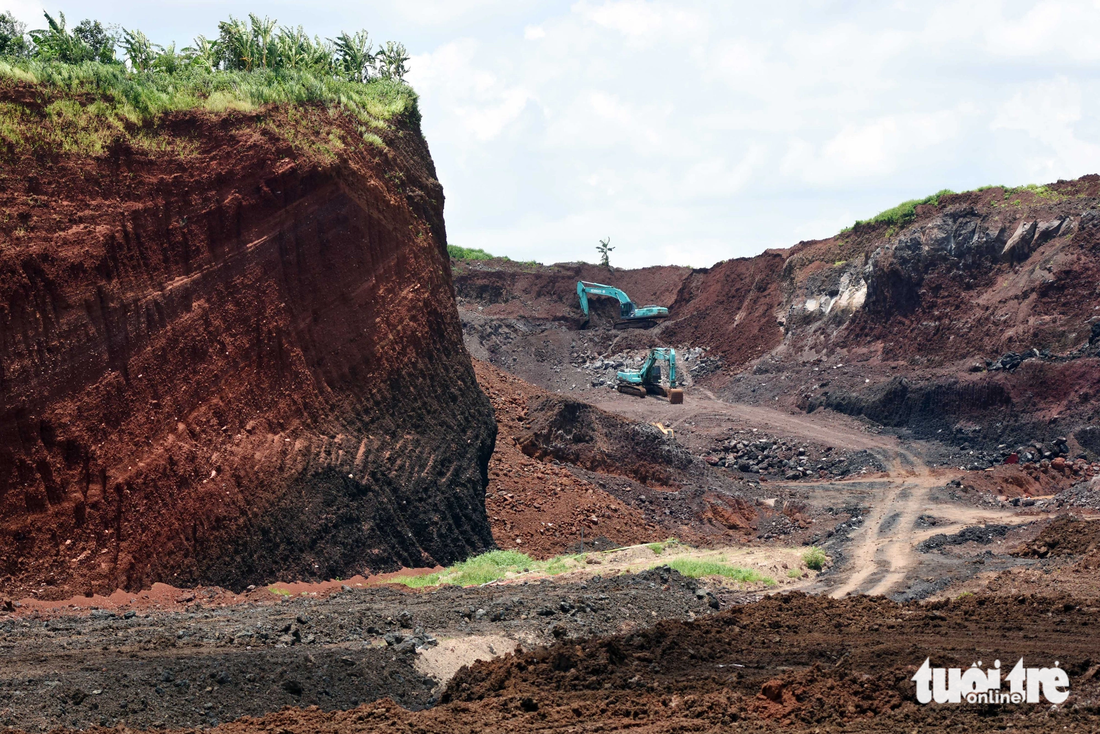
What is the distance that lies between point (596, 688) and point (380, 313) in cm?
1164

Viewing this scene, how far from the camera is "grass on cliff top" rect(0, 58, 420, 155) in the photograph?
16.1 meters

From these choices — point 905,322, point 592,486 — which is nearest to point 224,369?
point 592,486

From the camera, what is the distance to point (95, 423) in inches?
605

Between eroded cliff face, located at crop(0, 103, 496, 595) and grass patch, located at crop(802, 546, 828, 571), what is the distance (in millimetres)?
6713

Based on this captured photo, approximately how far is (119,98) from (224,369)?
16.6 feet

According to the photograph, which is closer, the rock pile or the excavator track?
the rock pile

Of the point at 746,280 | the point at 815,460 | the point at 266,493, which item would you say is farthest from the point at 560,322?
the point at 266,493

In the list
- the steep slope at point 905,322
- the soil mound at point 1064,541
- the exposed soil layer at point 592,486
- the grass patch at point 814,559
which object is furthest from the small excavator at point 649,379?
the soil mound at point 1064,541

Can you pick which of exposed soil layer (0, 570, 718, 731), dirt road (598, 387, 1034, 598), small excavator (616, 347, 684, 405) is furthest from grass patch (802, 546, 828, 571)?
small excavator (616, 347, 684, 405)

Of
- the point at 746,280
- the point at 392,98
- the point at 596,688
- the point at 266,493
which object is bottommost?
the point at 596,688

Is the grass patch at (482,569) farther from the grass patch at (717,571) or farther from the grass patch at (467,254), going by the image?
Result: the grass patch at (467,254)

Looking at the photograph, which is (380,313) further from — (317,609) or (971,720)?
(971,720)

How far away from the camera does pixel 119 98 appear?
17266mm

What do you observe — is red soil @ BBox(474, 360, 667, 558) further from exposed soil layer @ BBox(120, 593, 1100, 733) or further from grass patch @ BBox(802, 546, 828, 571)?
exposed soil layer @ BBox(120, 593, 1100, 733)
